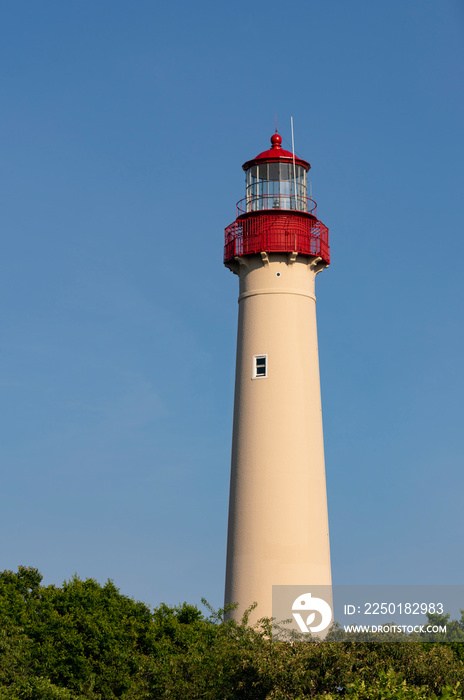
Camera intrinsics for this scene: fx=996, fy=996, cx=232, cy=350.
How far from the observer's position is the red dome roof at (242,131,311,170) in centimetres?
3956

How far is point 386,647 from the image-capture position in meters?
25.9

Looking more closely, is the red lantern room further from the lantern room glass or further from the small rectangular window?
the small rectangular window

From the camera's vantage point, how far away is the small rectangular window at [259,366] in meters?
36.8

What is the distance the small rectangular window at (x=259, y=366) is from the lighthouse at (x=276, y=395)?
0.04 m

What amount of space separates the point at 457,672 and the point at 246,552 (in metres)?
11.0

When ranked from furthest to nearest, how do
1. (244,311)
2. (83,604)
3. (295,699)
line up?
(244,311) → (83,604) → (295,699)

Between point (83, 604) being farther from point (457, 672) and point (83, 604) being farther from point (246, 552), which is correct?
point (457, 672)

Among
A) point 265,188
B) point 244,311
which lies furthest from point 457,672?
point 265,188

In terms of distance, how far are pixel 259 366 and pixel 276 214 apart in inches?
239

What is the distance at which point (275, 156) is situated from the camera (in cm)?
3956

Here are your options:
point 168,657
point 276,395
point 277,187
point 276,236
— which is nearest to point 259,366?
point 276,395

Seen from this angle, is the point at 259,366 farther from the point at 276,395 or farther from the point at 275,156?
the point at 275,156

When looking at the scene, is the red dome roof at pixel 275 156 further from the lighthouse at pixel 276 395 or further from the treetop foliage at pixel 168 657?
the treetop foliage at pixel 168 657

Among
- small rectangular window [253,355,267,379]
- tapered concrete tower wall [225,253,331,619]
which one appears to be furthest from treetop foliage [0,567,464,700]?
small rectangular window [253,355,267,379]
